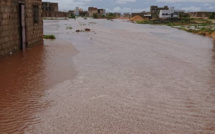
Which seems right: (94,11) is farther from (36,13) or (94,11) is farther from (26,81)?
(26,81)

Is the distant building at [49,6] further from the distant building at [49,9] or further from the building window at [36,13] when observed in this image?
the building window at [36,13]

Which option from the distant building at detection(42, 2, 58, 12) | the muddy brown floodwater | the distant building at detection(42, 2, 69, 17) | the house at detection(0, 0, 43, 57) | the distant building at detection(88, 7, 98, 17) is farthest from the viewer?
the distant building at detection(88, 7, 98, 17)

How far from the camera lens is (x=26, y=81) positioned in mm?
8586

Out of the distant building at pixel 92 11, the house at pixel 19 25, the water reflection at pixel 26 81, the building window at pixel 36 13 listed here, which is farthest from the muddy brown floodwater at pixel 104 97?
the distant building at pixel 92 11

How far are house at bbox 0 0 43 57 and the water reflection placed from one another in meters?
0.66

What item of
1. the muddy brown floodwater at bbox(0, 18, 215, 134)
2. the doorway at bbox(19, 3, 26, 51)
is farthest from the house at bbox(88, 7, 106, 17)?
the muddy brown floodwater at bbox(0, 18, 215, 134)

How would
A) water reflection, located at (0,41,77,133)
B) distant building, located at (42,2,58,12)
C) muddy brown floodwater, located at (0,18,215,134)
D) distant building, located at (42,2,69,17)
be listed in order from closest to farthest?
1. muddy brown floodwater, located at (0,18,215,134)
2. water reflection, located at (0,41,77,133)
3. distant building, located at (42,2,69,17)
4. distant building, located at (42,2,58,12)

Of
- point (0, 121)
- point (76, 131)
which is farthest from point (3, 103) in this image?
point (76, 131)

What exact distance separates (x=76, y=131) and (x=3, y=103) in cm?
254

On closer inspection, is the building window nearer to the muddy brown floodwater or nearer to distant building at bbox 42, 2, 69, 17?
the muddy brown floodwater

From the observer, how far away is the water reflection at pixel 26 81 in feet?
18.6

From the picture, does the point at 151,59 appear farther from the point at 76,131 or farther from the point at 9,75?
the point at 76,131

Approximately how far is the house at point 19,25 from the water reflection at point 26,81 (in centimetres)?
66

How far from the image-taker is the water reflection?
566 cm
